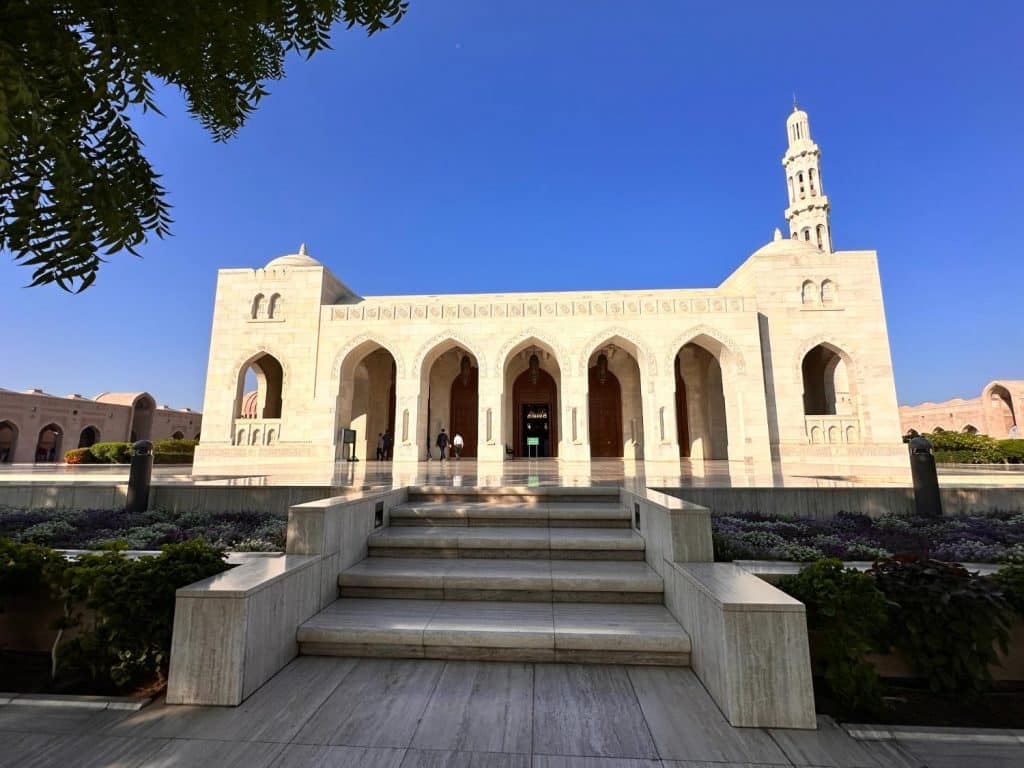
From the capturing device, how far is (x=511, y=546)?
430cm

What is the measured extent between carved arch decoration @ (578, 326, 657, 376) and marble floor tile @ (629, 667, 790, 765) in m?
15.4

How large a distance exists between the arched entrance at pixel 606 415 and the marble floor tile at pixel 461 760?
67.4 feet

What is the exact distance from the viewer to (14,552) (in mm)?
3219

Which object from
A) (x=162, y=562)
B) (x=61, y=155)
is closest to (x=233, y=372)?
(x=162, y=562)

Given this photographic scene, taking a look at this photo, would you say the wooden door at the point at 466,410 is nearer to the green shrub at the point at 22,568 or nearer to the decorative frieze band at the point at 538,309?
the decorative frieze band at the point at 538,309

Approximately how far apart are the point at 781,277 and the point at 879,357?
463 cm

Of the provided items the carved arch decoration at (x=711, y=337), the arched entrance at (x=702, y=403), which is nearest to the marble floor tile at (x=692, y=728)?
the carved arch decoration at (x=711, y=337)

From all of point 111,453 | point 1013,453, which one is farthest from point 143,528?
point 1013,453

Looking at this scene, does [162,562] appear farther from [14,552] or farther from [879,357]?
[879,357]

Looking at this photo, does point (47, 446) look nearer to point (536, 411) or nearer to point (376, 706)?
point (536, 411)

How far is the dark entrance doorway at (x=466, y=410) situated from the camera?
23047mm

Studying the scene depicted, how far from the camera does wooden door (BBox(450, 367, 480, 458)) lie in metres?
23.1

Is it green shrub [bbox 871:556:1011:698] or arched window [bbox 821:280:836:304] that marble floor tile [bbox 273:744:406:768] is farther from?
arched window [bbox 821:280:836:304]

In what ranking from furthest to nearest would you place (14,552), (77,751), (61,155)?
(14,552) → (77,751) → (61,155)
